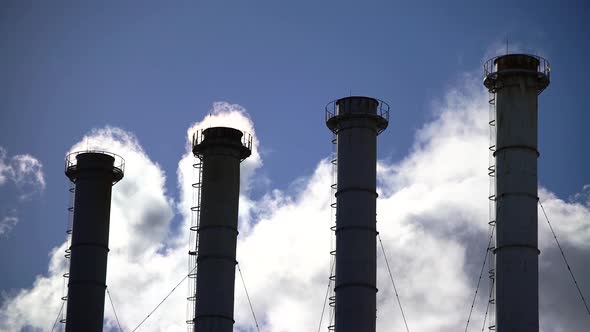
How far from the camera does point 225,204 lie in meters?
71.4

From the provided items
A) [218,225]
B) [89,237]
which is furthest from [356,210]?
[89,237]

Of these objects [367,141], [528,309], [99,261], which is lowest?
[528,309]

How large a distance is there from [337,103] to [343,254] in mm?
8197

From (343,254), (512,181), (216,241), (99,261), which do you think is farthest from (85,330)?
(512,181)

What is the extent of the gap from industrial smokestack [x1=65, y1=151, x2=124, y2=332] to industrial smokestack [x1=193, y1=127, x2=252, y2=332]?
18.6ft

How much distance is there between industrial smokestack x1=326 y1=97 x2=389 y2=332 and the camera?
6488 centimetres

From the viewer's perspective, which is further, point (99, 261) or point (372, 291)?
point (99, 261)

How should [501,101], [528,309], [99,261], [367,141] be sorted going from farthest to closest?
[99,261] → [367,141] → [501,101] → [528,309]

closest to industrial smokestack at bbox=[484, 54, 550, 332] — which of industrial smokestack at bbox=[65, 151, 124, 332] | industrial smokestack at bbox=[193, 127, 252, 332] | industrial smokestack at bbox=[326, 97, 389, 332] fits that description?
industrial smokestack at bbox=[326, 97, 389, 332]

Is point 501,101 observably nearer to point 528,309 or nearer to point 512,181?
point 512,181

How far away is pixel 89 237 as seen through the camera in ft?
240

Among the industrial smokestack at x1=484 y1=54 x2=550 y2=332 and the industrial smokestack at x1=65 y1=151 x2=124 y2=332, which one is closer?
the industrial smokestack at x1=484 y1=54 x2=550 y2=332

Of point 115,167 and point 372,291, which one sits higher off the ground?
point 115,167

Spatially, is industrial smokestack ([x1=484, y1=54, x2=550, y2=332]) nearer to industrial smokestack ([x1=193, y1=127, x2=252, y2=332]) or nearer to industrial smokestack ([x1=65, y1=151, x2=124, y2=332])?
industrial smokestack ([x1=193, y1=127, x2=252, y2=332])
